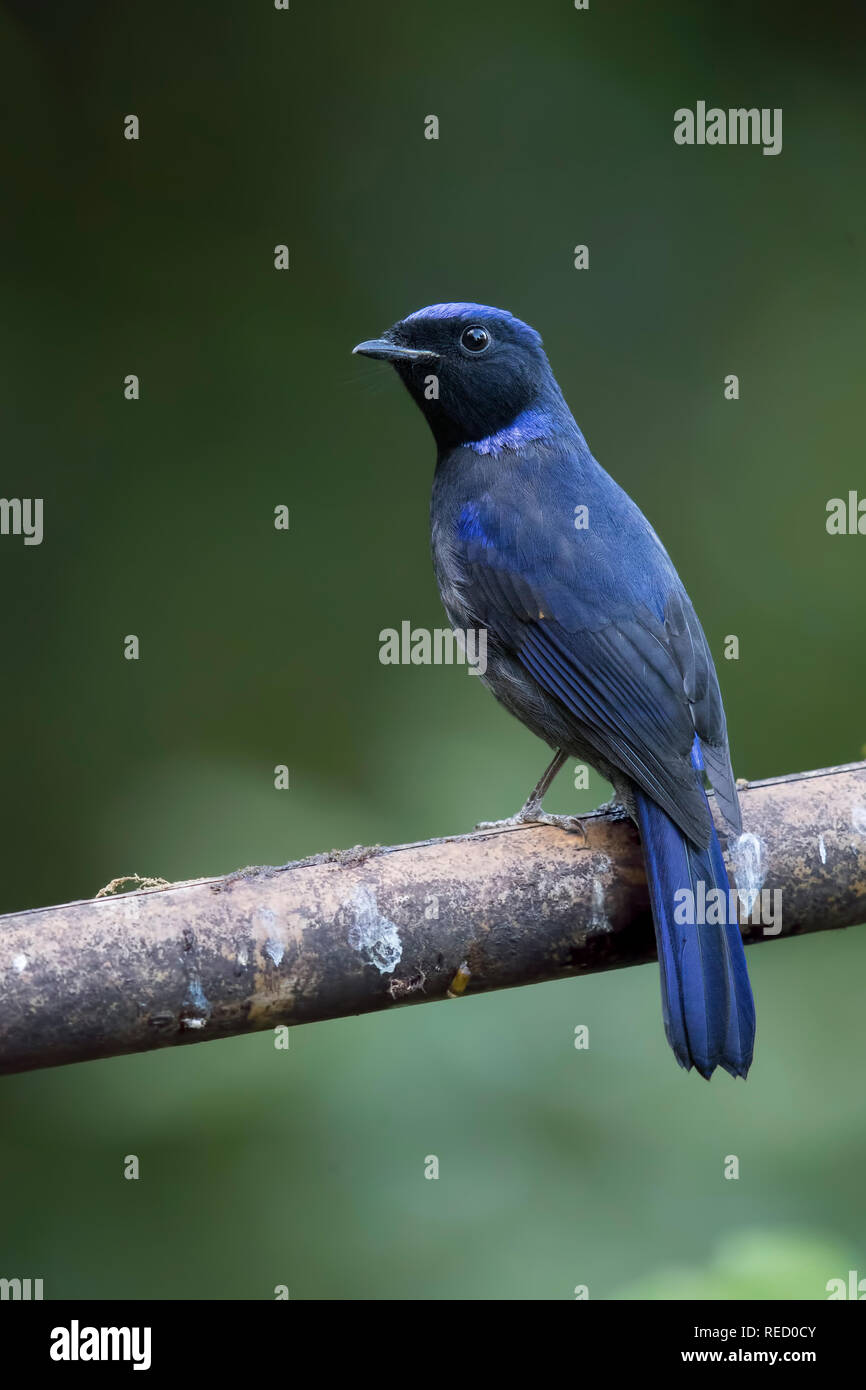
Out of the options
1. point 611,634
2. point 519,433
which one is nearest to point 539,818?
point 611,634

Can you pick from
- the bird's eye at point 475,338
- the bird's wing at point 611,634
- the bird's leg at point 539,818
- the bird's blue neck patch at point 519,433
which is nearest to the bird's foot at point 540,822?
the bird's leg at point 539,818

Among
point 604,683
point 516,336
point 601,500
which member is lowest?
point 604,683

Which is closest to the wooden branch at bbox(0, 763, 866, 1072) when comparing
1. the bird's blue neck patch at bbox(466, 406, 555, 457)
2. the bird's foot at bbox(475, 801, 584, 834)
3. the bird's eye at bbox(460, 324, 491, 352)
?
the bird's foot at bbox(475, 801, 584, 834)

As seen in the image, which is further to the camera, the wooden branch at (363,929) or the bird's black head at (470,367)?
the bird's black head at (470,367)

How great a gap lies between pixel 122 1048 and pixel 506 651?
133 centimetres

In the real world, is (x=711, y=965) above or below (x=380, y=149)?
below

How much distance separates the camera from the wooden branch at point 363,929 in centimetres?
263

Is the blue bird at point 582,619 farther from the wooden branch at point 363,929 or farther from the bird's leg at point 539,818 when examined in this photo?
the wooden branch at point 363,929

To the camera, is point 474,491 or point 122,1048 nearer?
point 122,1048

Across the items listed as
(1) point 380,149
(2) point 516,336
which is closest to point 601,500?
(2) point 516,336

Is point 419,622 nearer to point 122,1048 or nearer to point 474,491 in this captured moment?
point 474,491

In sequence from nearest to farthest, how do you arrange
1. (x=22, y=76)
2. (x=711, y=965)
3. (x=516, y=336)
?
(x=711, y=965) → (x=516, y=336) → (x=22, y=76)

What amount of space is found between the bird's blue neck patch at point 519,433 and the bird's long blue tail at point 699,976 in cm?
124

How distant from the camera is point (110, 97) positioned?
18.2 ft
